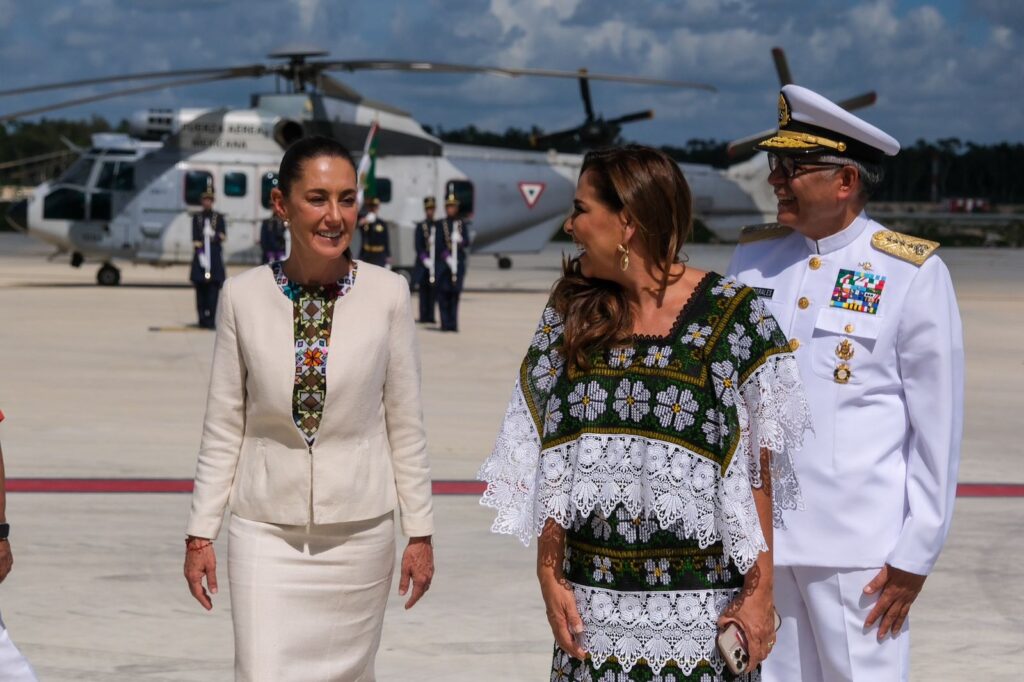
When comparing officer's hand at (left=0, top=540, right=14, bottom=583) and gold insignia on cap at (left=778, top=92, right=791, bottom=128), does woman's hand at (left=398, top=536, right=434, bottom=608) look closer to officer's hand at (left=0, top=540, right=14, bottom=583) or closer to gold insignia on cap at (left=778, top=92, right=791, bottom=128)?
officer's hand at (left=0, top=540, right=14, bottom=583)

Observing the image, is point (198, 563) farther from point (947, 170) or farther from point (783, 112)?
point (947, 170)

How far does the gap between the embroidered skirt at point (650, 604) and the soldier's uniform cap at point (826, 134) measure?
108cm

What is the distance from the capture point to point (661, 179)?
8.89 ft

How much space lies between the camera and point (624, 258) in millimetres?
2738

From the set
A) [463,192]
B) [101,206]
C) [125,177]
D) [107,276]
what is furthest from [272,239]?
[107,276]

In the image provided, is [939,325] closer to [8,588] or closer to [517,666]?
[517,666]

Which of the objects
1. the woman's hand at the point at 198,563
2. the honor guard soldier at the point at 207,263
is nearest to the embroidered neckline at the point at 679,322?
the woman's hand at the point at 198,563

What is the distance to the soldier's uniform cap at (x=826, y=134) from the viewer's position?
3307 mm

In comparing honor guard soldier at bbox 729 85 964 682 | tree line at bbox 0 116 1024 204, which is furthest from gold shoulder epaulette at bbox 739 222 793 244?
tree line at bbox 0 116 1024 204

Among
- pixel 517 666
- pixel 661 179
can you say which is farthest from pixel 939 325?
pixel 517 666

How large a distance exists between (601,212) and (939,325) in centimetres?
94

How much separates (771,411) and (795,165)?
0.86 m

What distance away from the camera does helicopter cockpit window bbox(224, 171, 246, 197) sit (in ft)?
81.4

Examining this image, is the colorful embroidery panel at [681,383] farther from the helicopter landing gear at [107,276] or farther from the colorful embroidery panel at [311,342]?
the helicopter landing gear at [107,276]
